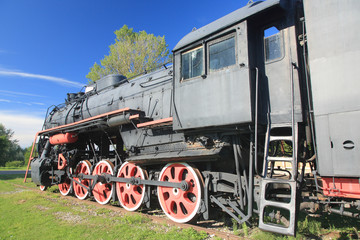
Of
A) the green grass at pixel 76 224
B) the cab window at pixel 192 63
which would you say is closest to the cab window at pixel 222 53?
the cab window at pixel 192 63

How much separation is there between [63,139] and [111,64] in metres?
13.7

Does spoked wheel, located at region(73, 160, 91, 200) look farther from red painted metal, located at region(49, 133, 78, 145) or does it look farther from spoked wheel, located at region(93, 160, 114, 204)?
red painted metal, located at region(49, 133, 78, 145)

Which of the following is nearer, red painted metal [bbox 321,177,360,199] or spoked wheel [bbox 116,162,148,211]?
red painted metal [bbox 321,177,360,199]

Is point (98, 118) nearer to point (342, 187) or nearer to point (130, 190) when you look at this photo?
point (130, 190)

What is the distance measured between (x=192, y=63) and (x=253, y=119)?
5.63 ft

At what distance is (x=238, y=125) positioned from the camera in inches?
162

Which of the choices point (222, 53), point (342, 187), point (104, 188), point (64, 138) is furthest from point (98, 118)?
point (342, 187)

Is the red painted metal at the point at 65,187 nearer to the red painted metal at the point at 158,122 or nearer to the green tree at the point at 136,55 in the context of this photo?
the red painted metal at the point at 158,122

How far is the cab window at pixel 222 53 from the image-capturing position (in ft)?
14.0

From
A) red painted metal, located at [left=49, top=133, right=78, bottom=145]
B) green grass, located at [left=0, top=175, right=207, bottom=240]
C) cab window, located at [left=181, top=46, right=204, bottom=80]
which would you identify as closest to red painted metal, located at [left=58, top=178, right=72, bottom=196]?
red painted metal, located at [left=49, top=133, right=78, bottom=145]

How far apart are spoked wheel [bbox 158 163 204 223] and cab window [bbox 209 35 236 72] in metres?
2.15

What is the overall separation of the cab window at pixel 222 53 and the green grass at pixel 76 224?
3097 millimetres

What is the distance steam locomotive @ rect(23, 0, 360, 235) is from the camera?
315 centimetres

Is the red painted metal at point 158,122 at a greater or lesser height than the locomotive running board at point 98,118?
lesser
